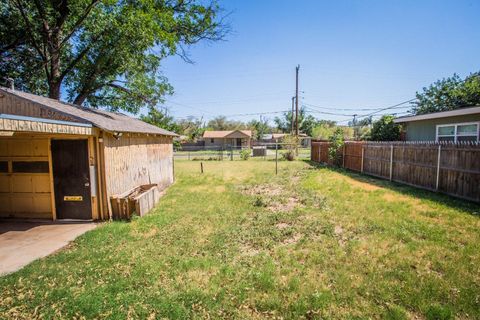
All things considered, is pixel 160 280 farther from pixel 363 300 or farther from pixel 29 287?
pixel 363 300

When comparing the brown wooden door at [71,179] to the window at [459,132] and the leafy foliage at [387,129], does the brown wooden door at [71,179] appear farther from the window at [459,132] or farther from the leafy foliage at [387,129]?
the leafy foliage at [387,129]

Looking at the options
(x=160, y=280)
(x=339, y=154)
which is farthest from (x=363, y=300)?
(x=339, y=154)

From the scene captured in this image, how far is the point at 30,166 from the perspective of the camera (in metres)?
6.71

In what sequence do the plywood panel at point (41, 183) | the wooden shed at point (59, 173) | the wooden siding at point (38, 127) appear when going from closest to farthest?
1. the wooden siding at point (38, 127)
2. the wooden shed at point (59, 173)
3. the plywood panel at point (41, 183)

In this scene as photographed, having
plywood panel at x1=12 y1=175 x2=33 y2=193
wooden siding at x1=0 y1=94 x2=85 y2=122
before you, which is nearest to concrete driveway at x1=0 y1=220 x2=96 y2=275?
plywood panel at x1=12 y1=175 x2=33 y2=193

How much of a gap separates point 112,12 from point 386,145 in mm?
14121

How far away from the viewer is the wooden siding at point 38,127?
12.1 feet

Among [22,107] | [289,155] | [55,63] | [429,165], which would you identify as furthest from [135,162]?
[289,155]

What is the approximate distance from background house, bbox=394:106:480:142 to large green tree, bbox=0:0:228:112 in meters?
11.8

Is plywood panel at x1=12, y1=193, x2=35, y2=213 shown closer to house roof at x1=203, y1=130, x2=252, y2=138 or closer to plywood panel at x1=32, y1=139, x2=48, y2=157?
plywood panel at x1=32, y1=139, x2=48, y2=157

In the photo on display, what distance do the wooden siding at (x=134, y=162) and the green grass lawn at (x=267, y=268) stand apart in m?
1.50

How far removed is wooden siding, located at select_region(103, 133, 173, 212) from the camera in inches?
269

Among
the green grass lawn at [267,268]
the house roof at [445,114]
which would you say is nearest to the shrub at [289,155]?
the house roof at [445,114]

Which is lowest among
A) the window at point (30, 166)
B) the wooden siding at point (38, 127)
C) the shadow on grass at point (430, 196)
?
the shadow on grass at point (430, 196)
